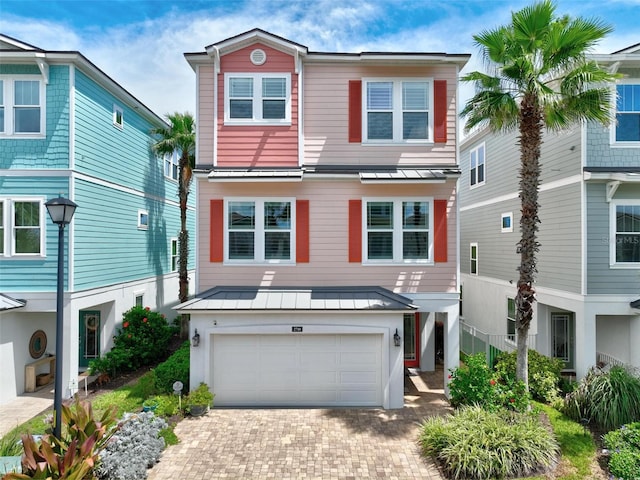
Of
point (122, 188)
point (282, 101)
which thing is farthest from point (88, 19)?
point (282, 101)

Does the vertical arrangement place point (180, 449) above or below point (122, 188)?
below

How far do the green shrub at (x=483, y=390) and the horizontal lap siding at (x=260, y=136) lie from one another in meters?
7.47

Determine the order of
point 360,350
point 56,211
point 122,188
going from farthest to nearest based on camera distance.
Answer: point 122,188 < point 360,350 < point 56,211

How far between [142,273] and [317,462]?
11456mm

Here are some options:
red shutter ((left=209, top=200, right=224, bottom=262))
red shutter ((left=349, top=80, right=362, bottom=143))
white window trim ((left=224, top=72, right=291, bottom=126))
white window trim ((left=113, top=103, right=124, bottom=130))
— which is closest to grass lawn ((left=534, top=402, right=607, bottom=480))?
red shutter ((left=349, top=80, right=362, bottom=143))

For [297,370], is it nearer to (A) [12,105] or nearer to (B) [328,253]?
(B) [328,253]

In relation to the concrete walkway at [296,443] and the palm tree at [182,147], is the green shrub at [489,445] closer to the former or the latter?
the concrete walkway at [296,443]

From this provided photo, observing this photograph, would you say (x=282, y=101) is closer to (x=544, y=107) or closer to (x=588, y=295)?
(x=544, y=107)

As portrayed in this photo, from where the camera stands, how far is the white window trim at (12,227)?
10625mm

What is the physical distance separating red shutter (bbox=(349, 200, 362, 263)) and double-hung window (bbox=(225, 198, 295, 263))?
174cm

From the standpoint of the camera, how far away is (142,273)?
603 inches

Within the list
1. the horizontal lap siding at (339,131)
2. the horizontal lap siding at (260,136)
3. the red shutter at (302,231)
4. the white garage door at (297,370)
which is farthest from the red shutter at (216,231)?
the horizontal lap siding at (339,131)

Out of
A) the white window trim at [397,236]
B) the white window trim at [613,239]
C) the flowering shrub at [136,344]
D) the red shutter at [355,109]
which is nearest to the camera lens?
the white window trim at [613,239]

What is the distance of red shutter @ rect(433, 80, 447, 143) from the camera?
1094 cm
